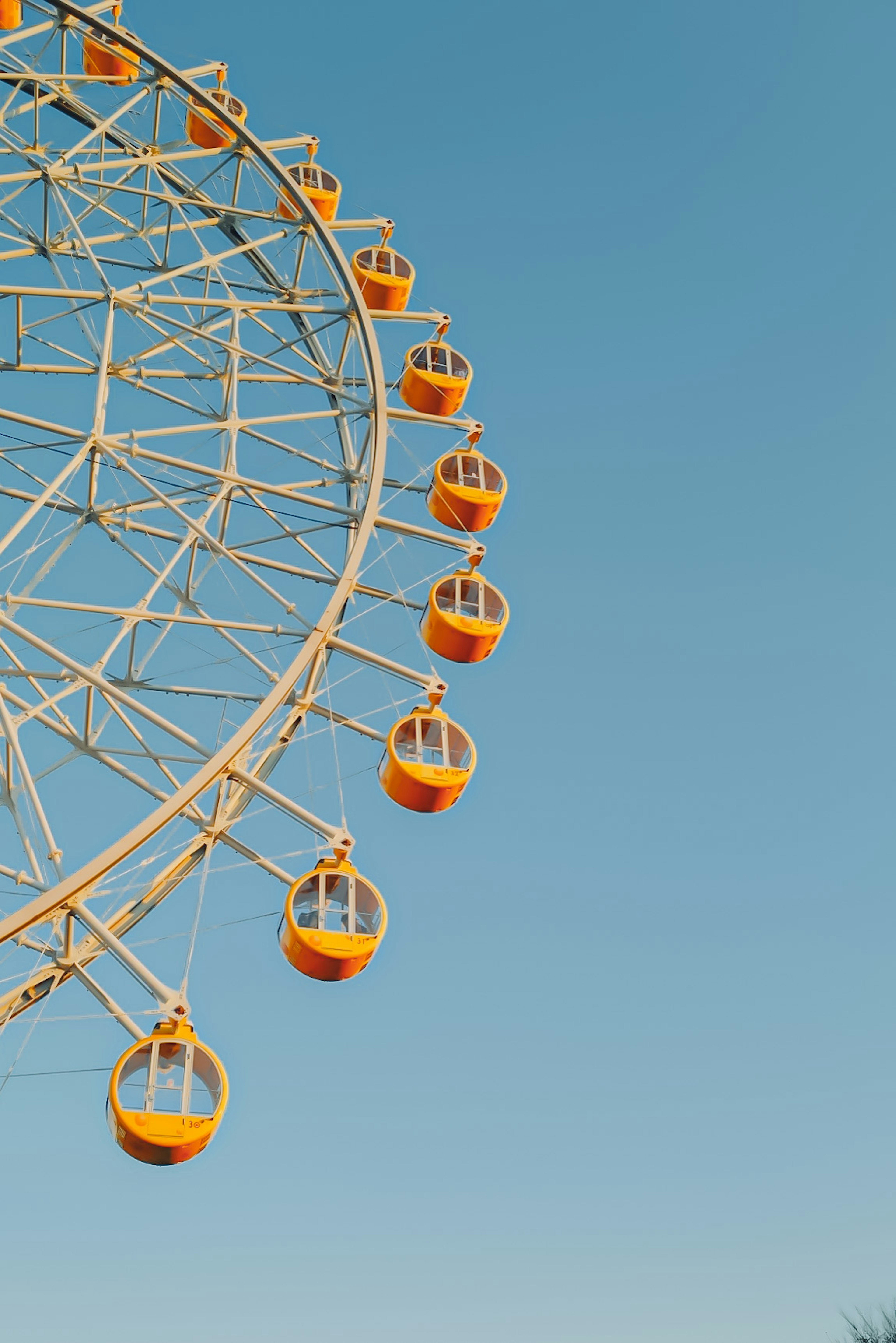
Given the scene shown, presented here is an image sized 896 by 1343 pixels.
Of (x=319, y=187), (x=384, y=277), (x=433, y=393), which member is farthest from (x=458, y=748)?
(x=319, y=187)

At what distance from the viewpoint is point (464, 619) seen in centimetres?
1769

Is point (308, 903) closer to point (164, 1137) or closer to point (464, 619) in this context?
point (164, 1137)

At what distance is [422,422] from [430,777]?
18.3 feet

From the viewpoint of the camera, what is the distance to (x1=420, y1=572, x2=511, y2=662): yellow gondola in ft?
57.7

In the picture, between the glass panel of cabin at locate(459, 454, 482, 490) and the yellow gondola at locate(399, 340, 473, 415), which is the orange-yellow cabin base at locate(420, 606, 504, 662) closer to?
the glass panel of cabin at locate(459, 454, 482, 490)

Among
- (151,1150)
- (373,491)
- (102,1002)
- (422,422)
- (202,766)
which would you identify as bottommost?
(151,1150)

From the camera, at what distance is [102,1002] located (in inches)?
499

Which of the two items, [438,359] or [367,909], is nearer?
[367,909]

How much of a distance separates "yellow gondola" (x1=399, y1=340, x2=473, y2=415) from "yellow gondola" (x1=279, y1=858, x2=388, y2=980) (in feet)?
29.3

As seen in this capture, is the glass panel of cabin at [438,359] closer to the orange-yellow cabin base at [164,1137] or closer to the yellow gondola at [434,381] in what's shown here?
the yellow gondola at [434,381]

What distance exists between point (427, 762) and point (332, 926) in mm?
2414

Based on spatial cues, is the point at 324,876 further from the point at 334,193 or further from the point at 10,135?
the point at 334,193

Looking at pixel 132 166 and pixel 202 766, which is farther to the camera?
pixel 132 166

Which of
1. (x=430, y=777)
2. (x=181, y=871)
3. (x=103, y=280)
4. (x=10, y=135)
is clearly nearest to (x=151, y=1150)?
(x=181, y=871)
